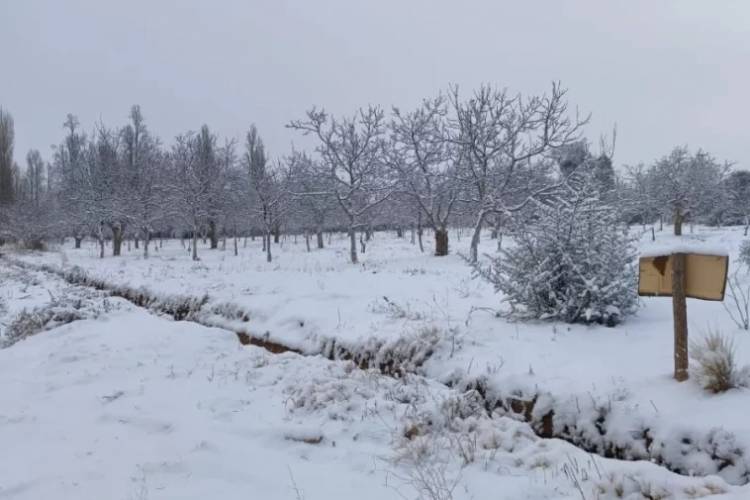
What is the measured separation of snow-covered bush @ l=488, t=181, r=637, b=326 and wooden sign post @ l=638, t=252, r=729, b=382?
5.13 ft

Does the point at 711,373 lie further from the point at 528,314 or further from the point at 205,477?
the point at 205,477

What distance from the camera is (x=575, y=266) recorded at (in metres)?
5.62

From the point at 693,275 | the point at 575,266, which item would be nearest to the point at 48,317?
the point at 575,266

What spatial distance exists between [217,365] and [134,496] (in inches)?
118

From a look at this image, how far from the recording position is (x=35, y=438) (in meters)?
3.92

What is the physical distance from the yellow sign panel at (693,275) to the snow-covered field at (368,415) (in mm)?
614

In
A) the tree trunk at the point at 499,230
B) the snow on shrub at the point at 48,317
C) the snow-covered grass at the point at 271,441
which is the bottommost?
the snow-covered grass at the point at 271,441

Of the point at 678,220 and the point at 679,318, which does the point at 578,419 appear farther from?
the point at 678,220

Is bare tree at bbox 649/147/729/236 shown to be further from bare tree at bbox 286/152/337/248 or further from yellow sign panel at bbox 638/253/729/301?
yellow sign panel at bbox 638/253/729/301

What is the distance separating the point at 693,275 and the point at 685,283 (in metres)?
0.09

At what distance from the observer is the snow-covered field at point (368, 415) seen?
3.05 m

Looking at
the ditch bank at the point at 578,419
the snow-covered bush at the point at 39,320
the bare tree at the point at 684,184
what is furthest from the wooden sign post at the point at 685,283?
the bare tree at the point at 684,184

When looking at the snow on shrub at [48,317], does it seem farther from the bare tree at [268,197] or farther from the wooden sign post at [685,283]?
the bare tree at [268,197]

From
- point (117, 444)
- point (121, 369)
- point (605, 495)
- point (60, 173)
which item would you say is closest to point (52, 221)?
point (60, 173)
